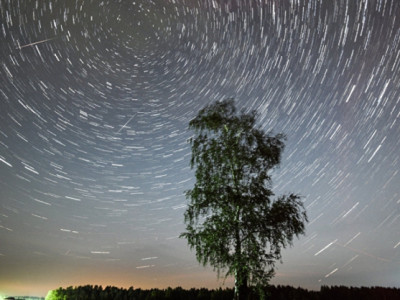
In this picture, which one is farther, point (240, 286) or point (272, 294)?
point (272, 294)

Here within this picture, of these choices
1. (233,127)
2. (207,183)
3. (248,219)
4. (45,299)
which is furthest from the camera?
(45,299)

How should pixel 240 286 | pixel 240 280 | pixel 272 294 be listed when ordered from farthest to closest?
1. pixel 272 294
2. pixel 240 286
3. pixel 240 280

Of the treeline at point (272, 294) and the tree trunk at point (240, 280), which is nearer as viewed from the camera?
the tree trunk at point (240, 280)

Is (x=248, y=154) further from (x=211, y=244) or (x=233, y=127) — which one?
(x=211, y=244)

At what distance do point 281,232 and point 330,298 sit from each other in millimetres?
4407

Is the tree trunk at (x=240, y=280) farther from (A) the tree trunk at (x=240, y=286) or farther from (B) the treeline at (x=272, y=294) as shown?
(B) the treeline at (x=272, y=294)

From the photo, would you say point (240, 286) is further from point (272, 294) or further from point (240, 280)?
point (272, 294)

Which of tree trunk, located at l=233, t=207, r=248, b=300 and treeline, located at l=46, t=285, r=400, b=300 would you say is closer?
tree trunk, located at l=233, t=207, r=248, b=300

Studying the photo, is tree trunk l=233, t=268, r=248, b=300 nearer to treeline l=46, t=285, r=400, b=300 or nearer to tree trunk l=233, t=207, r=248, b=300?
tree trunk l=233, t=207, r=248, b=300

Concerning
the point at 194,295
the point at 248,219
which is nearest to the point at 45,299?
the point at 194,295

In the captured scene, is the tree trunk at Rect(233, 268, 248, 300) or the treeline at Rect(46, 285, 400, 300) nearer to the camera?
the tree trunk at Rect(233, 268, 248, 300)

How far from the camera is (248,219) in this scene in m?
20.0

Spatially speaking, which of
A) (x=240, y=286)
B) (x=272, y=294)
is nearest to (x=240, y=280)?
(x=240, y=286)

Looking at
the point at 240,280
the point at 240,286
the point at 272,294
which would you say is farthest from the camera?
the point at 272,294
